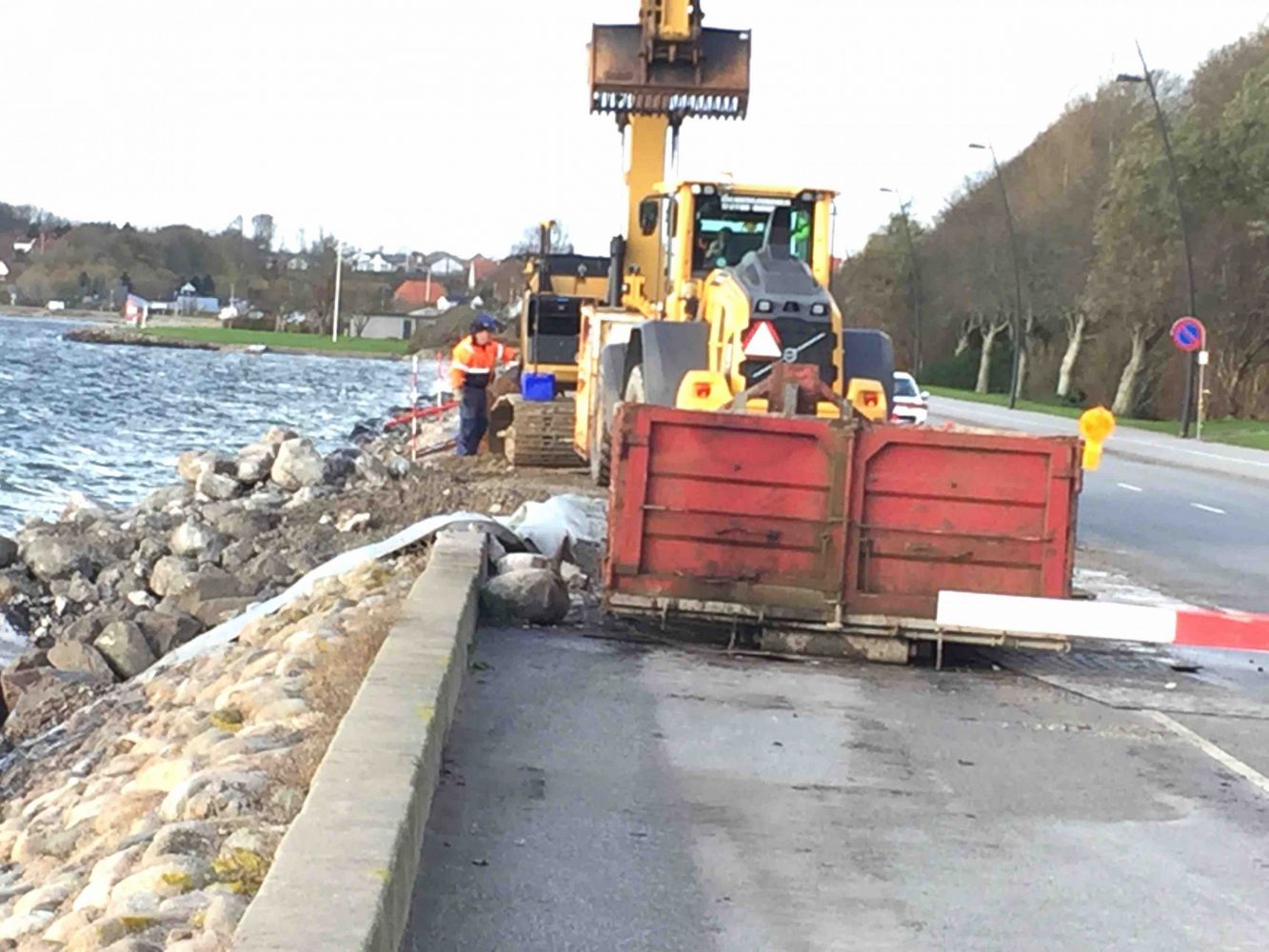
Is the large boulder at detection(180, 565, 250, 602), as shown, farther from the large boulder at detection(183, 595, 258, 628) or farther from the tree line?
the tree line

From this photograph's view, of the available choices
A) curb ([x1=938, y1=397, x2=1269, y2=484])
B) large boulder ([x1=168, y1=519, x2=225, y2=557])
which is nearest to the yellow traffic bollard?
large boulder ([x1=168, y1=519, x2=225, y2=557])

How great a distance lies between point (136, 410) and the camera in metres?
53.6

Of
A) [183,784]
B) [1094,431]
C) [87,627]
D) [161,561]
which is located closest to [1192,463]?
[161,561]

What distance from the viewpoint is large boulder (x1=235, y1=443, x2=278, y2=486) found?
24.8m

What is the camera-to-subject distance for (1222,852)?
23.3 feet

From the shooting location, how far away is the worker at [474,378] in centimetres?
2289

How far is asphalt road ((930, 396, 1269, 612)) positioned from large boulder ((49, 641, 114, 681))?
25.8 ft

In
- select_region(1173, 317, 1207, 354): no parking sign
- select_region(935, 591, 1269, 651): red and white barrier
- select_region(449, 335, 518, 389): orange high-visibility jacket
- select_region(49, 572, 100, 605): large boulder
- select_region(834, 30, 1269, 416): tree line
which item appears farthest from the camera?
select_region(834, 30, 1269, 416): tree line

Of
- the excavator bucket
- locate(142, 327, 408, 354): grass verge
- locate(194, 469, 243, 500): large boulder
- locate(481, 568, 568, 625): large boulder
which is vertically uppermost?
the excavator bucket

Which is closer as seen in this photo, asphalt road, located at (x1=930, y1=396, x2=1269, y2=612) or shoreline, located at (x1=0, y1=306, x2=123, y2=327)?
asphalt road, located at (x1=930, y1=396, x2=1269, y2=612)

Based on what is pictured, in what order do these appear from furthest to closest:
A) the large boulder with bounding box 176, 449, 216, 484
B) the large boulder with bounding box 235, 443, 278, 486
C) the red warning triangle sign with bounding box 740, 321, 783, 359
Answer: the large boulder with bounding box 176, 449, 216, 484, the large boulder with bounding box 235, 443, 278, 486, the red warning triangle sign with bounding box 740, 321, 783, 359

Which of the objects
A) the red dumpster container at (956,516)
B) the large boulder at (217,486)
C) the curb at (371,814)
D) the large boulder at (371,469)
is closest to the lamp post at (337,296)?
the large boulder at (217,486)

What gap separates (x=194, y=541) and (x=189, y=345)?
399ft

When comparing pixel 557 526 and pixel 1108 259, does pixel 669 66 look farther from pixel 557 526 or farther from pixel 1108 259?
pixel 1108 259
